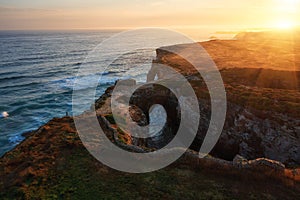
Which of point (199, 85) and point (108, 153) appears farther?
point (199, 85)

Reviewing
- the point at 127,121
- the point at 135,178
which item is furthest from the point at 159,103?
the point at 135,178

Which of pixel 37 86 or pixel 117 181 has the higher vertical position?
pixel 117 181

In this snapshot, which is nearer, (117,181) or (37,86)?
(117,181)

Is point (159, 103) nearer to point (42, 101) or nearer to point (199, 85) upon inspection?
point (199, 85)

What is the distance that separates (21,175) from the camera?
56.7ft

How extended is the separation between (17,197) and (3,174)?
364 centimetres

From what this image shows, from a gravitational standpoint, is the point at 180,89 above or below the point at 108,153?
above

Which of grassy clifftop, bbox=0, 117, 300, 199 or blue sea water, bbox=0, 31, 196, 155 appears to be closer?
grassy clifftop, bbox=0, 117, 300, 199

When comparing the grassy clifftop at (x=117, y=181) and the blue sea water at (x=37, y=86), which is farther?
the blue sea water at (x=37, y=86)


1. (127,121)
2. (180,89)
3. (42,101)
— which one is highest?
(180,89)

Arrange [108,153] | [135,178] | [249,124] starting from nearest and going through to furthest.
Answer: [135,178], [108,153], [249,124]

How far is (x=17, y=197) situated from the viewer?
49.9ft

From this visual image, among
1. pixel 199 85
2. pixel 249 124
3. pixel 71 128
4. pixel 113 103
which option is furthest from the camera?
pixel 199 85

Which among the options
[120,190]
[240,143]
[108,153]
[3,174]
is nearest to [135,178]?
[120,190]
